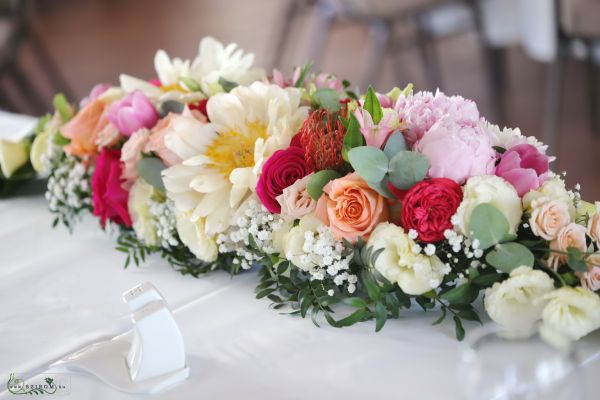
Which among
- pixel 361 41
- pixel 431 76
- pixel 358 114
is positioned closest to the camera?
pixel 358 114

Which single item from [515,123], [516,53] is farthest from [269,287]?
[516,53]

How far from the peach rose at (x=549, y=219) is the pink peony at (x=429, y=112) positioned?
162 millimetres

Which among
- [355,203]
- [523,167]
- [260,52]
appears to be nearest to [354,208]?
[355,203]

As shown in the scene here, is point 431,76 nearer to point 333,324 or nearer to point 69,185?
point 69,185

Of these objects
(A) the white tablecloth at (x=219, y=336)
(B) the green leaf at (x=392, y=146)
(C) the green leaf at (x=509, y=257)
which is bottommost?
(A) the white tablecloth at (x=219, y=336)

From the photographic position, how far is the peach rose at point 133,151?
133 centimetres

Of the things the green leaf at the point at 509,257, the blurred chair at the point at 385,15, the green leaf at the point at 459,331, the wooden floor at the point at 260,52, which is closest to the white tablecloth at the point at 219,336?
the green leaf at the point at 459,331

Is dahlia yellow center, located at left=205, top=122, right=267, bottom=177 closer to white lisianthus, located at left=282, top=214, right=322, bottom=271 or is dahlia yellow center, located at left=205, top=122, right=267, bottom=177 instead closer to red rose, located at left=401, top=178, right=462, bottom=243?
white lisianthus, located at left=282, top=214, right=322, bottom=271

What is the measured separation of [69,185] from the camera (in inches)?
58.2

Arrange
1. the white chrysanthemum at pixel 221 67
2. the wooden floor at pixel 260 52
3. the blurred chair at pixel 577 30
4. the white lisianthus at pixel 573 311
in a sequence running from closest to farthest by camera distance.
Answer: the white lisianthus at pixel 573 311 < the white chrysanthemum at pixel 221 67 < the blurred chair at pixel 577 30 < the wooden floor at pixel 260 52

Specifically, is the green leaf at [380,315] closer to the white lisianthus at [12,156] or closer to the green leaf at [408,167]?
the green leaf at [408,167]

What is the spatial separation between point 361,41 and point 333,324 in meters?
4.43

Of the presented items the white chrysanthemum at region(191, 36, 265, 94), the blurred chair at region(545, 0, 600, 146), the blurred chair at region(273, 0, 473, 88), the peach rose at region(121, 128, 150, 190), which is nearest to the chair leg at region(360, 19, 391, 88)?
the blurred chair at region(273, 0, 473, 88)

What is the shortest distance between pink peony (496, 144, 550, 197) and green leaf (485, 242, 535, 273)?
3.2 inches
